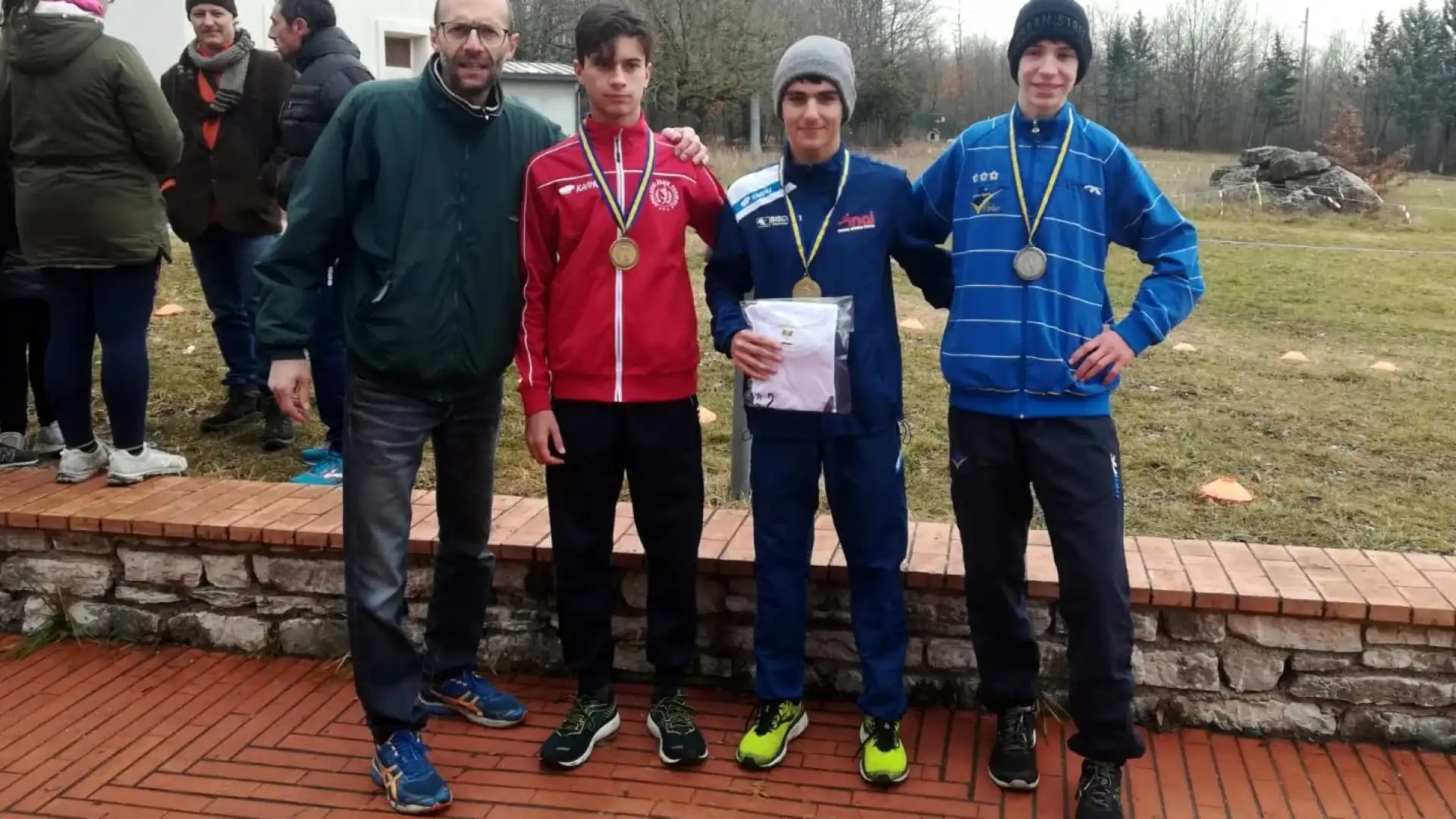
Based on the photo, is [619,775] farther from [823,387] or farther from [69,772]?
[69,772]

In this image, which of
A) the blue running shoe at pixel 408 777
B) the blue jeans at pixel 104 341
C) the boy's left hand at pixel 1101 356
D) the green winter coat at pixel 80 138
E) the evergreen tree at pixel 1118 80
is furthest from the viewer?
the evergreen tree at pixel 1118 80

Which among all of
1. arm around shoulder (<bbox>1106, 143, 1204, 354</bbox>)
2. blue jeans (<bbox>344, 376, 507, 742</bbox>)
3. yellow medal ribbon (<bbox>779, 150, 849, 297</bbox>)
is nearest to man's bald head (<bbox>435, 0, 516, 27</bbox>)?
yellow medal ribbon (<bbox>779, 150, 849, 297</bbox>)

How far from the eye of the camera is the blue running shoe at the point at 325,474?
4.26 metres

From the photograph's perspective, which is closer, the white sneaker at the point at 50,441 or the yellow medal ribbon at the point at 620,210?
the yellow medal ribbon at the point at 620,210

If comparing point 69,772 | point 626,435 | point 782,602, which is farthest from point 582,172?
point 69,772

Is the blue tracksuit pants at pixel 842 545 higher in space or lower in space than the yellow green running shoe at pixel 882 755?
higher

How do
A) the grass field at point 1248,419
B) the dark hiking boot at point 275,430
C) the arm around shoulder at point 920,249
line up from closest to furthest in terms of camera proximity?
1. the arm around shoulder at point 920,249
2. the grass field at point 1248,419
3. the dark hiking boot at point 275,430

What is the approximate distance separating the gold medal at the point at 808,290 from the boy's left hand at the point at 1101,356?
63 centimetres

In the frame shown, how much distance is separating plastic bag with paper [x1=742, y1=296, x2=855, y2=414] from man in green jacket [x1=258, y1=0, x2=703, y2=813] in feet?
1.70

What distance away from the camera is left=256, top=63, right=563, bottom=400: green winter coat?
2.72 meters

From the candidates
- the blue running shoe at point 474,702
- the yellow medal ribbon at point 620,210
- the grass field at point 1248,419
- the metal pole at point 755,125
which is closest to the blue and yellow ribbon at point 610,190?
the yellow medal ribbon at point 620,210

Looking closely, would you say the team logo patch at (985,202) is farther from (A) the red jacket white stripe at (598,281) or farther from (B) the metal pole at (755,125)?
(B) the metal pole at (755,125)

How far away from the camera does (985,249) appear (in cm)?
273

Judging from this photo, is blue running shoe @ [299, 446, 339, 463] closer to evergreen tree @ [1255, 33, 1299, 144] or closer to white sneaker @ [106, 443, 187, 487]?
white sneaker @ [106, 443, 187, 487]
